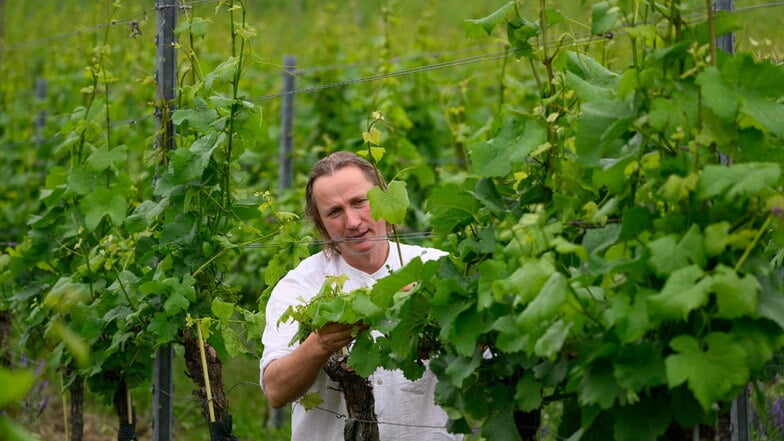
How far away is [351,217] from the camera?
11.1ft

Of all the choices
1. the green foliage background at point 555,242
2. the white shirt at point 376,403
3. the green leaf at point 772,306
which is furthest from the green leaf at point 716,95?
the white shirt at point 376,403

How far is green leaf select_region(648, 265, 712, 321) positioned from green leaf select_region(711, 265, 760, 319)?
21 millimetres

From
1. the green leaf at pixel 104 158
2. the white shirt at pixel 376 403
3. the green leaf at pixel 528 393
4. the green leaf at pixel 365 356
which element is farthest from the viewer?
the green leaf at pixel 104 158

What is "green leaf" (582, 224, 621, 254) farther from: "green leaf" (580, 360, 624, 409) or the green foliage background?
"green leaf" (580, 360, 624, 409)

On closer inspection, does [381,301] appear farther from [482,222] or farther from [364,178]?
[364,178]

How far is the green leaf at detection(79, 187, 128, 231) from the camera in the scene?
13.3 feet

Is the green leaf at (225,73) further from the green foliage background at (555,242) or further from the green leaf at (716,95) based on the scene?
the green leaf at (716,95)

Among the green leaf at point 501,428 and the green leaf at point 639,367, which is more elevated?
the green leaf at point 639,367

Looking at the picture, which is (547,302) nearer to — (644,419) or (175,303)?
(644,419)

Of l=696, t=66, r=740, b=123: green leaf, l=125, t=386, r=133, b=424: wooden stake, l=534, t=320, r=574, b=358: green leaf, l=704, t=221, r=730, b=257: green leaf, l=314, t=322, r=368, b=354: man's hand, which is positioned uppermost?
l=696, t=66, r=740, b=123: green leaf

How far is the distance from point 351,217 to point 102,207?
1.16 m

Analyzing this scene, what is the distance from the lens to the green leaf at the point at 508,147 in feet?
8.30

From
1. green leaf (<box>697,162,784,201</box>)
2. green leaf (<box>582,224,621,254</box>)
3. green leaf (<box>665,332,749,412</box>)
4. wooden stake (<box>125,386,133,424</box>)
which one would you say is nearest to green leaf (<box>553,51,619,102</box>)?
green leaf (<box>582,224,621,254</box>)

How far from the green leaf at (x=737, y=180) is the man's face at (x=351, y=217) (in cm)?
144
